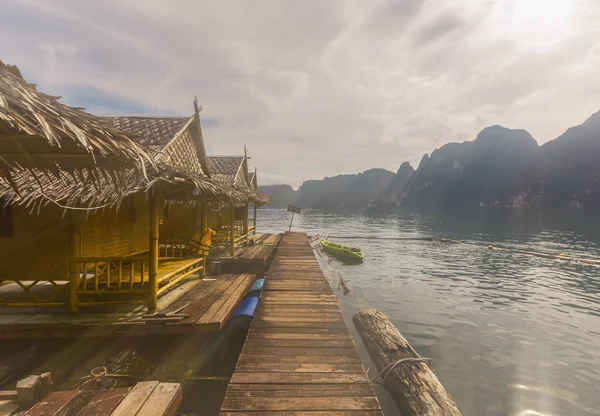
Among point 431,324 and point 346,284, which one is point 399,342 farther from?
point 346,284

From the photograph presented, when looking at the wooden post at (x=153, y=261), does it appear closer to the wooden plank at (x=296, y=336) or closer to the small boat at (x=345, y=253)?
the wooden plank at (x=296, y=336)

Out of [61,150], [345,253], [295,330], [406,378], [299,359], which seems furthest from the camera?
[345,253]

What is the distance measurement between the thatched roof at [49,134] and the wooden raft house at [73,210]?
0.02m

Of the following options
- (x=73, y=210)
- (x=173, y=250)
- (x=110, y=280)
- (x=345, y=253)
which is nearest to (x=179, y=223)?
(x=173, y=250)

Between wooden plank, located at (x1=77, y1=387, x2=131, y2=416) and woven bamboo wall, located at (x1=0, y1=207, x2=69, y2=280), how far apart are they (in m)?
4.07

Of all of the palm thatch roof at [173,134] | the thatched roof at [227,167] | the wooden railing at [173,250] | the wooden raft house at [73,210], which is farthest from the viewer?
the thatched roof at [227,167]

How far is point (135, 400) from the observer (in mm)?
4234

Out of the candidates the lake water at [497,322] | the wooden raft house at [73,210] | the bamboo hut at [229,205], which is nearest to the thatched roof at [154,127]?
the wooden raft house at [73,210]

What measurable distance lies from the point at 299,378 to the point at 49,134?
16.7 feet

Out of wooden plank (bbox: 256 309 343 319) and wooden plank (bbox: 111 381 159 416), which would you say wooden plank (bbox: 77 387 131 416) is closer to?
wooden plank (bbox: 111 381 159 416)

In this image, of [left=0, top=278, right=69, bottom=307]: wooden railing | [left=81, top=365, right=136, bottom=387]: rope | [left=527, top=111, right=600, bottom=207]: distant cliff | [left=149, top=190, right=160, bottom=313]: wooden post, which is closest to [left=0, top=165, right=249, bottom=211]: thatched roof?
[left=149, top=190, right=160, bottom=313]: wooden post

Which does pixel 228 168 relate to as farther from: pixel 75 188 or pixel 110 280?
pixel 110 280

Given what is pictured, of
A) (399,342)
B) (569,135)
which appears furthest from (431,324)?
(569,135)

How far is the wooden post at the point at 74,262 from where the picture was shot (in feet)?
22.9
